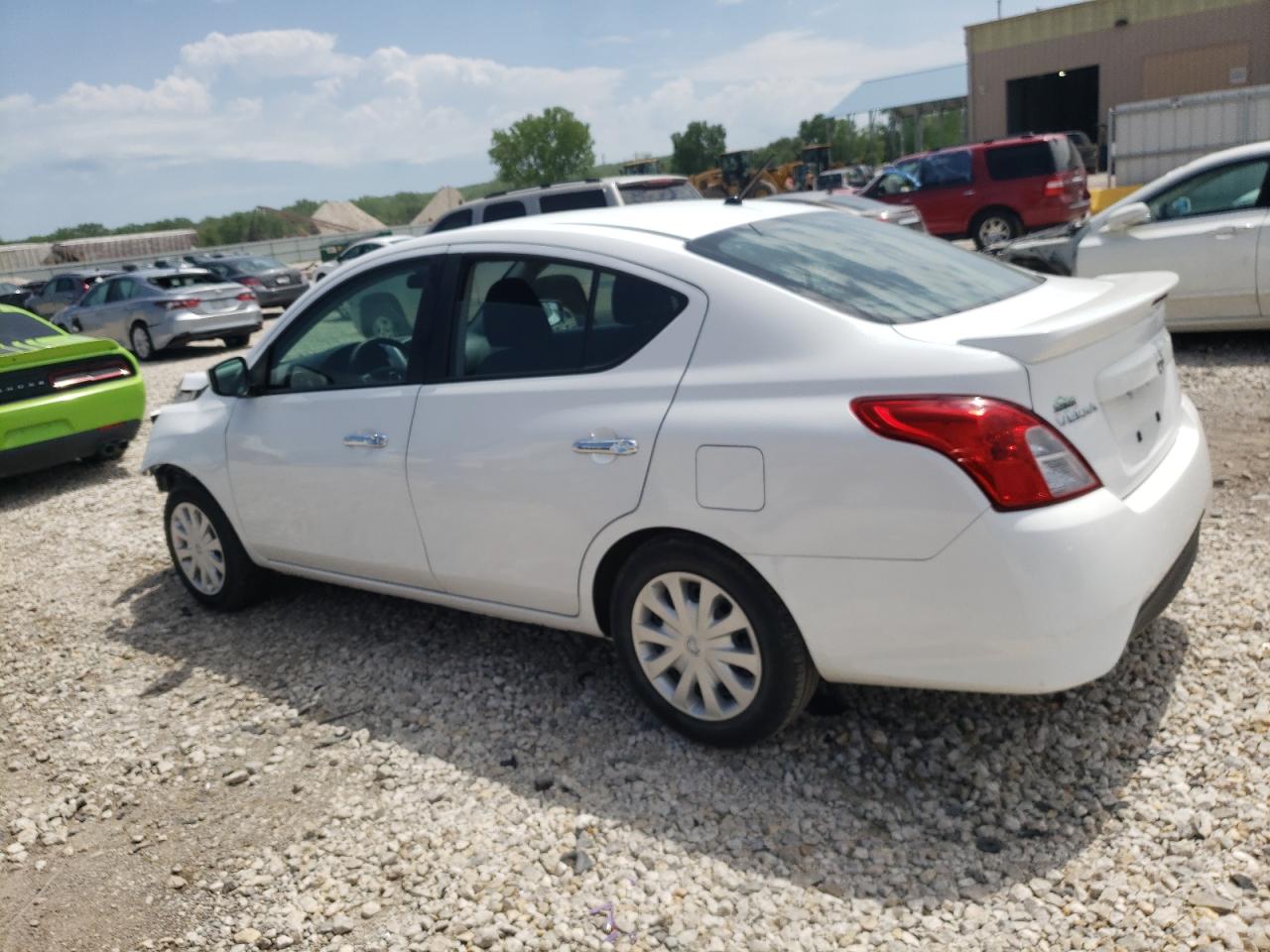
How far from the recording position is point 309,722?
4.00 meters

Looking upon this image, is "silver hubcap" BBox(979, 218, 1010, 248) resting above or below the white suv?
below

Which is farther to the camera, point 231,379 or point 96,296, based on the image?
point 96,296

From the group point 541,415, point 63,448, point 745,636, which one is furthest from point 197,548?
point 63,448

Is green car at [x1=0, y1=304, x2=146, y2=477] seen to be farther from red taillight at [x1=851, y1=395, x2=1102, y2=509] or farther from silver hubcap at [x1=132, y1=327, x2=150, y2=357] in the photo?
silver hubcap at [x1=132, y1=327, x2=150, y2=357]

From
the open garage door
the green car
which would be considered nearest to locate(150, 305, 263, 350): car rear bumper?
the green car

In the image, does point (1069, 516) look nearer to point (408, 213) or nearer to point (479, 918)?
point (479, 918)

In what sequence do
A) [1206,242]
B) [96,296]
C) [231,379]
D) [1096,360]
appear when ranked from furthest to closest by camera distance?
1. [96,296]
2. [1206,242]
3. [231,379]
4. [1096,360]

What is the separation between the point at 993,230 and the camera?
18.6m

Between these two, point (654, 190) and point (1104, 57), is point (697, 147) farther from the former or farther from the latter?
point (654, 190)

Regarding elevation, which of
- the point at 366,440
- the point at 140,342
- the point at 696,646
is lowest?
the point at 140,342

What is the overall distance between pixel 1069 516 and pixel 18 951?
308 centimetres

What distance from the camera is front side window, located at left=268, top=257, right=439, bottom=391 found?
13.1 feet

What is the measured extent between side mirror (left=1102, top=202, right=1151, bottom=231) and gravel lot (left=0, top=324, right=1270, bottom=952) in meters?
3.95

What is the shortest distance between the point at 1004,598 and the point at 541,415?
61.1 inches
